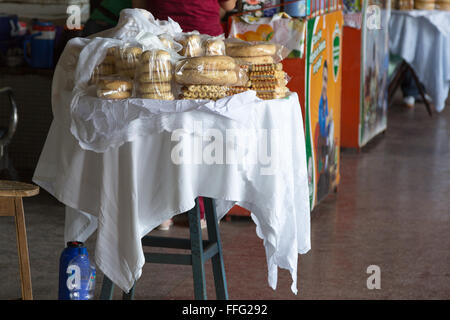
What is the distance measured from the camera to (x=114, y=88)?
246 centimetres

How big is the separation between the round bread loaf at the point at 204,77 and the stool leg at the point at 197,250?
45cm

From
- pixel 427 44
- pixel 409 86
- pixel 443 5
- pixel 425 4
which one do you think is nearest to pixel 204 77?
pixel 427 44

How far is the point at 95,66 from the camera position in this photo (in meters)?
2.56

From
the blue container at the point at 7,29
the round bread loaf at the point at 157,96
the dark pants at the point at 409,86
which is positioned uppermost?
the round bread loaf at the point at 157,96

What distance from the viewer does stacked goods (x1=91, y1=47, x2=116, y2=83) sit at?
2.57m

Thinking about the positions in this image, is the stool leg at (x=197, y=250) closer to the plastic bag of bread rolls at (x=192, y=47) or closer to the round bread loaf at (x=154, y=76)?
the round bread loaf at (x=154, y=76)

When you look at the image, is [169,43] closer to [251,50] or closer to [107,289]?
[251,50]

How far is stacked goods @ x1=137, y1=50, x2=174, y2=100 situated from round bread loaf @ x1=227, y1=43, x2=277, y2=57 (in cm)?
35

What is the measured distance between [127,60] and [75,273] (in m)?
0.85

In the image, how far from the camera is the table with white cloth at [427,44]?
26.2 ft

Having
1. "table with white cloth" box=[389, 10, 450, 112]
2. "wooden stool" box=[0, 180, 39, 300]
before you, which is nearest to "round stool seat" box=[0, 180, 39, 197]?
"wooden stool" box=[0, 180, 39, 300]

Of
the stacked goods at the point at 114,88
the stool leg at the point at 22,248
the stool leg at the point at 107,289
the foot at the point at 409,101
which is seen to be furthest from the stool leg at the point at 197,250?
the foot at the point at 409,101

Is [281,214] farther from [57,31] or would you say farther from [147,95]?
[57,31]

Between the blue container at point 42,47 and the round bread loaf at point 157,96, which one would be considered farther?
the blue container at point 42,47
